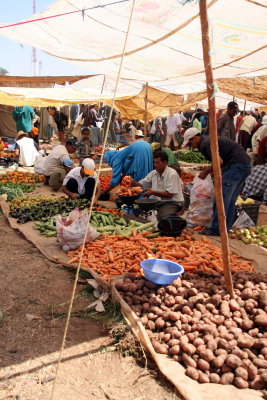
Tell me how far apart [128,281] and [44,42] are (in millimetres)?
3774

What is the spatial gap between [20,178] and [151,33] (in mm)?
5799

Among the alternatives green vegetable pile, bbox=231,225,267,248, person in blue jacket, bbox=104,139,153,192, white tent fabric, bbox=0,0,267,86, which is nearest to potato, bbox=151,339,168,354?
white tent fabric, bbox=0,0,267,86

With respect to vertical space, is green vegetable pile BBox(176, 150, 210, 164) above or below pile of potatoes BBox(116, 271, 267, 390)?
above

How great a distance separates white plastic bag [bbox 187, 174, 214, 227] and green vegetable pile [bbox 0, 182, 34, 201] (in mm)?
3845

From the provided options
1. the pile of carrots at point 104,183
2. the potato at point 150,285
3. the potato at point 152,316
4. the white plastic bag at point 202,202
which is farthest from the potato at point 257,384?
the pile of carrots at point 104,183

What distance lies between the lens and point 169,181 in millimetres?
5383

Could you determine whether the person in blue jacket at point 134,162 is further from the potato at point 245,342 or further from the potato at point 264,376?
the potato at point 264,376

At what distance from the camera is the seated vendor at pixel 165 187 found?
5.03 metres

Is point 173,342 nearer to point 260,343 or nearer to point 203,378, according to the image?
point 203,378

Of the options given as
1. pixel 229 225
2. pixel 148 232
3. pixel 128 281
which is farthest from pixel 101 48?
pixel 128 281

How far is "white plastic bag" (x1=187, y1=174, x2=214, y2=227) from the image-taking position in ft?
17.3

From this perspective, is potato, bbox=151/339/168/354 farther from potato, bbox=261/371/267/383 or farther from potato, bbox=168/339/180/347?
potato, bbox=261/371/267/383

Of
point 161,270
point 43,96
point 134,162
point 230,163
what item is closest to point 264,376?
point 161,270

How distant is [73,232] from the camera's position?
434 centimetres
